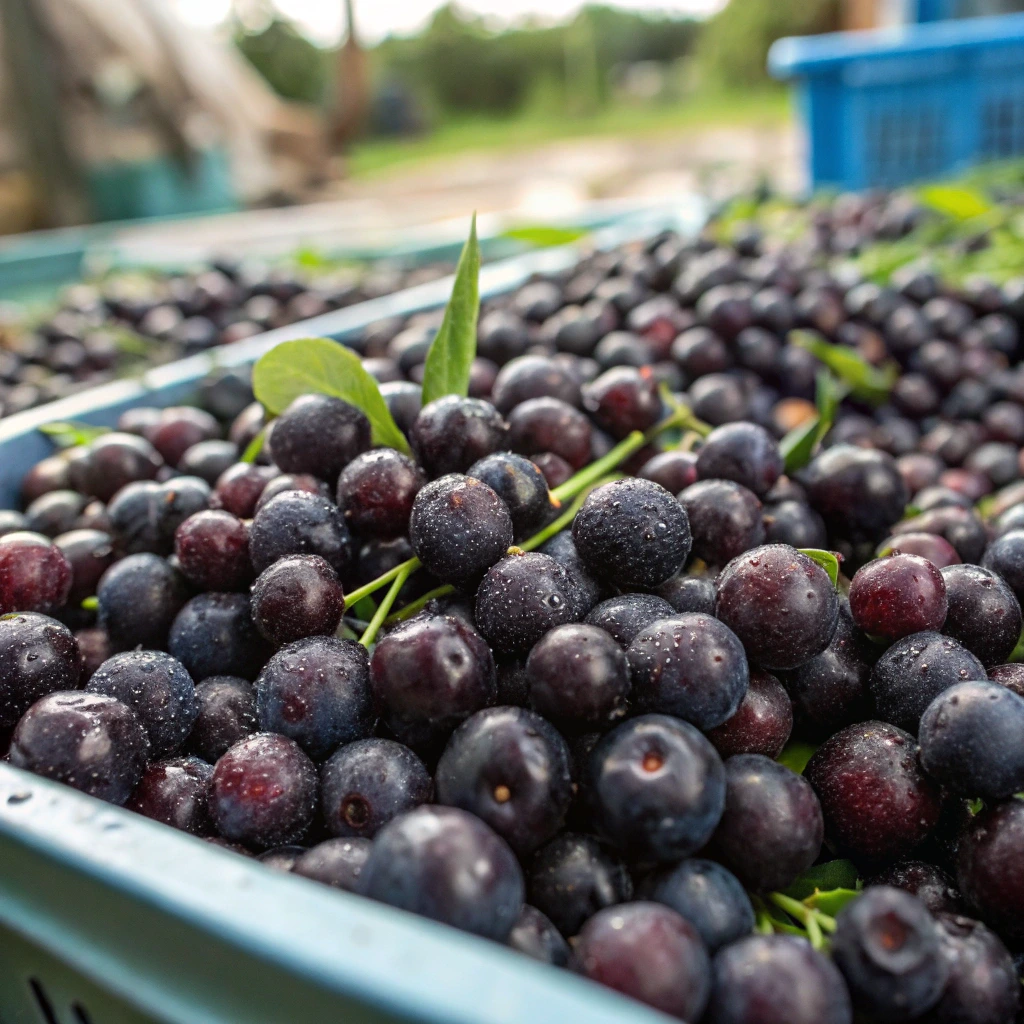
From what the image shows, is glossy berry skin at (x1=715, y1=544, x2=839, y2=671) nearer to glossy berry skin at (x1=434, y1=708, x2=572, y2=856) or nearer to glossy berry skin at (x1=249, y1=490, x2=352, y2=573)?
glossy berry skin at (x1=434, y1=708, x2=572, y2=856)

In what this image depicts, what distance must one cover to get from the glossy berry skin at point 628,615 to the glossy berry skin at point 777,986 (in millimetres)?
297

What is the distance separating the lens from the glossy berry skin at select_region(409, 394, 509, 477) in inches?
43.8

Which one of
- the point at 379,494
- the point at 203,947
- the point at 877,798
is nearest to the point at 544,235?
the point at 379,494

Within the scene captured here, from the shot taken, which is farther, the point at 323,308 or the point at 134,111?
the point at 134,111

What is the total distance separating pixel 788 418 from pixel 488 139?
20.1m

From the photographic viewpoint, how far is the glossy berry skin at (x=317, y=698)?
0.87 meters

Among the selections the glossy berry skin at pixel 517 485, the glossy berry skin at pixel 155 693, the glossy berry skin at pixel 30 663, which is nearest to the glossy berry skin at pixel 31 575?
the glossy berry skin at pixel 30 663

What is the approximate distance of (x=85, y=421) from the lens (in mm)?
1733

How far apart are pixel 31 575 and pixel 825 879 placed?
974mm

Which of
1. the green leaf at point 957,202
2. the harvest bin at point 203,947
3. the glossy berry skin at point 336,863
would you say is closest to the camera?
the harvest bin at point 203,947

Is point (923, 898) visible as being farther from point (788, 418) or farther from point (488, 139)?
point (488, 139)

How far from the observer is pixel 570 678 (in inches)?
31.0

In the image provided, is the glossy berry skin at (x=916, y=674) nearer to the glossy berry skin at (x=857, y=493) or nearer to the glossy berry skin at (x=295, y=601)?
the glossy berry skin at (x=857, y=493)

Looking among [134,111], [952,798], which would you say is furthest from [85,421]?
[134,111]
